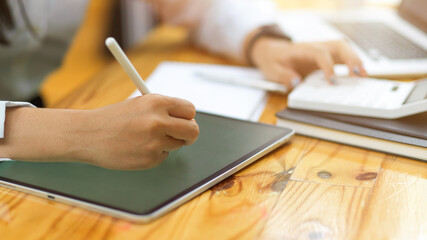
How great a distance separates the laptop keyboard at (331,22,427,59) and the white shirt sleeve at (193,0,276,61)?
198mm

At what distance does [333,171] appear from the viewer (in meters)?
0.54

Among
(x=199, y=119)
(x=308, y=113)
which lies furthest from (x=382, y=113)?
(x=199, y=119)

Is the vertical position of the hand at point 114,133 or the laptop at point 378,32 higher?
the hand at point 114,133

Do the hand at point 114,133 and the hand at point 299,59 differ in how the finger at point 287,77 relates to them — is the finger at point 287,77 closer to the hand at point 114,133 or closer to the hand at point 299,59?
the hand at point 299,59

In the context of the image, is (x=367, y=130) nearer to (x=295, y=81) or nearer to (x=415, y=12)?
(x=295, y=81)

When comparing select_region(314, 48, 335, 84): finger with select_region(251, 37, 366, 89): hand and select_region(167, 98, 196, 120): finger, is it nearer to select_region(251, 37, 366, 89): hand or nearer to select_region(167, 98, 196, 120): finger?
select_region(251, 37, 366, 89): hand

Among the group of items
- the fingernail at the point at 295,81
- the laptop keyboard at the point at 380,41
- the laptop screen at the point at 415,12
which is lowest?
the laptop keyboard at the point at 380,41

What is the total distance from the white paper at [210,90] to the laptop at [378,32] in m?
0.19

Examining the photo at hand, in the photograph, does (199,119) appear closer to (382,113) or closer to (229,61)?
(382,113)

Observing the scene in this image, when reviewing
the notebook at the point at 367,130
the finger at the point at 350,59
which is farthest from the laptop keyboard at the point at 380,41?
the notebook at the point at 367,130

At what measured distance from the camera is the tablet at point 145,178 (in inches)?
18.0

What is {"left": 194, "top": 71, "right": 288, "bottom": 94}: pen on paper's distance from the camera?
2.60 ft

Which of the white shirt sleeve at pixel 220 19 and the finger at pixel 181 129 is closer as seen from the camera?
the finger at pixel 181 129

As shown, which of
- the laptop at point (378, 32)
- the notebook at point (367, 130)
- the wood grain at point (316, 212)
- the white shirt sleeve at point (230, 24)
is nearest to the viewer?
the wood grain at point (316, 212)
